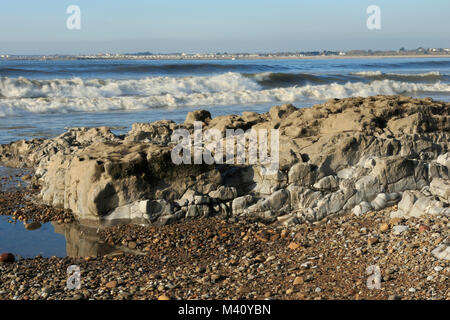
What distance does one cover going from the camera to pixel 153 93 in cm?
2700

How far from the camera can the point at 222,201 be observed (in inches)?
300

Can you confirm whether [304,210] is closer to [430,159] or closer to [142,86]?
[430,159]

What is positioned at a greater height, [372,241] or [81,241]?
[372,241]

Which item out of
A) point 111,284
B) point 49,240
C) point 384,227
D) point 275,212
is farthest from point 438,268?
point 49,240

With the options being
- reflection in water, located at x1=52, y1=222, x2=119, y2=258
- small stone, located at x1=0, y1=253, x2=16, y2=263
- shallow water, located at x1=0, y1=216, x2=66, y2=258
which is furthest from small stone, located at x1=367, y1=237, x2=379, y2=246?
small stone, located at x1=0, y1=253, x2=16, y2=263

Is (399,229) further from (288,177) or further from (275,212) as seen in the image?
(288,177)

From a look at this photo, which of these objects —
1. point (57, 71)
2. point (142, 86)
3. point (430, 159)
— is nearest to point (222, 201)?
point (430, 159)

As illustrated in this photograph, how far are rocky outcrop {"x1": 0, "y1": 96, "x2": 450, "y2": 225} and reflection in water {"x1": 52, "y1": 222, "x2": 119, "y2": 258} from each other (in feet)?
0.72

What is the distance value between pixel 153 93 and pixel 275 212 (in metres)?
20.4

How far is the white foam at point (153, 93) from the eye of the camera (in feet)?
66.0

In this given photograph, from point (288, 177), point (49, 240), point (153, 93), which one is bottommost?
point (49, 240)

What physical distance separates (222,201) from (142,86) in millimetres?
21374

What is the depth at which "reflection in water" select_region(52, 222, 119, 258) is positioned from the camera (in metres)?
6.66

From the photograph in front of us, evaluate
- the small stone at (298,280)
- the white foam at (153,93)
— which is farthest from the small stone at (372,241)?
the white foam at (153,93)
